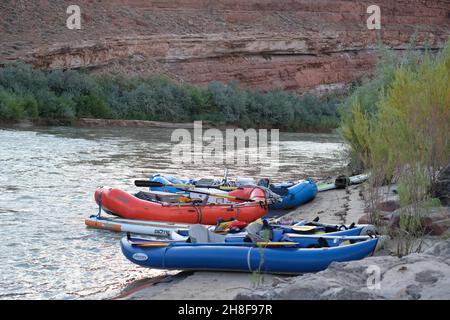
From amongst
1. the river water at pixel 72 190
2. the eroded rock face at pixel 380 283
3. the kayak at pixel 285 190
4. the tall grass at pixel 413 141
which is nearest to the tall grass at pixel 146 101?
the river water at pixel 72 190

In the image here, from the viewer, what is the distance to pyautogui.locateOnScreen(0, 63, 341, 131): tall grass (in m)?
29.2

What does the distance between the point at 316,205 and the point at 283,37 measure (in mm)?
31435

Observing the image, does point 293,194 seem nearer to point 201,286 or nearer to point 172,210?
point 172,210

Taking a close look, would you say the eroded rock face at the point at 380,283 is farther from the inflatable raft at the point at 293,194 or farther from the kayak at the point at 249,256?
the inflatable raft at the point at 293,194

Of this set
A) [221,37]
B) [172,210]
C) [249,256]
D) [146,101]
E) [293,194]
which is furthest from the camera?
[221,37]

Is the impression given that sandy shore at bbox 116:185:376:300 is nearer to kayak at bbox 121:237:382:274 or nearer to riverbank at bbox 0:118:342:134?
kayak at bbox 121:237:382:274

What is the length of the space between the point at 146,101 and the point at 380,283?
28773 mm

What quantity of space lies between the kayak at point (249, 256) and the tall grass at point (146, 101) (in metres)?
21.1

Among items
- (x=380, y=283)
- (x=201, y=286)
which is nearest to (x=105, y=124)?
(x=201, y=286)

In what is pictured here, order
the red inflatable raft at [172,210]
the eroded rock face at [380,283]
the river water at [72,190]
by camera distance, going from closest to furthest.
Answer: the eroded rock face at [380,283] → the river water at [72,190] → the red inflatable raft at [172,210]

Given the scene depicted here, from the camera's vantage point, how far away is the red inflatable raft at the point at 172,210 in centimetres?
1054

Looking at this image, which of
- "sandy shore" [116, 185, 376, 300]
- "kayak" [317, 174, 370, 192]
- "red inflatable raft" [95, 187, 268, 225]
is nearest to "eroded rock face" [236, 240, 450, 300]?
"sandy shore" [116, 185, 376, 300]

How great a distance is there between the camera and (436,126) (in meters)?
8.16

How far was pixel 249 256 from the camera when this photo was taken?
7082 mm
